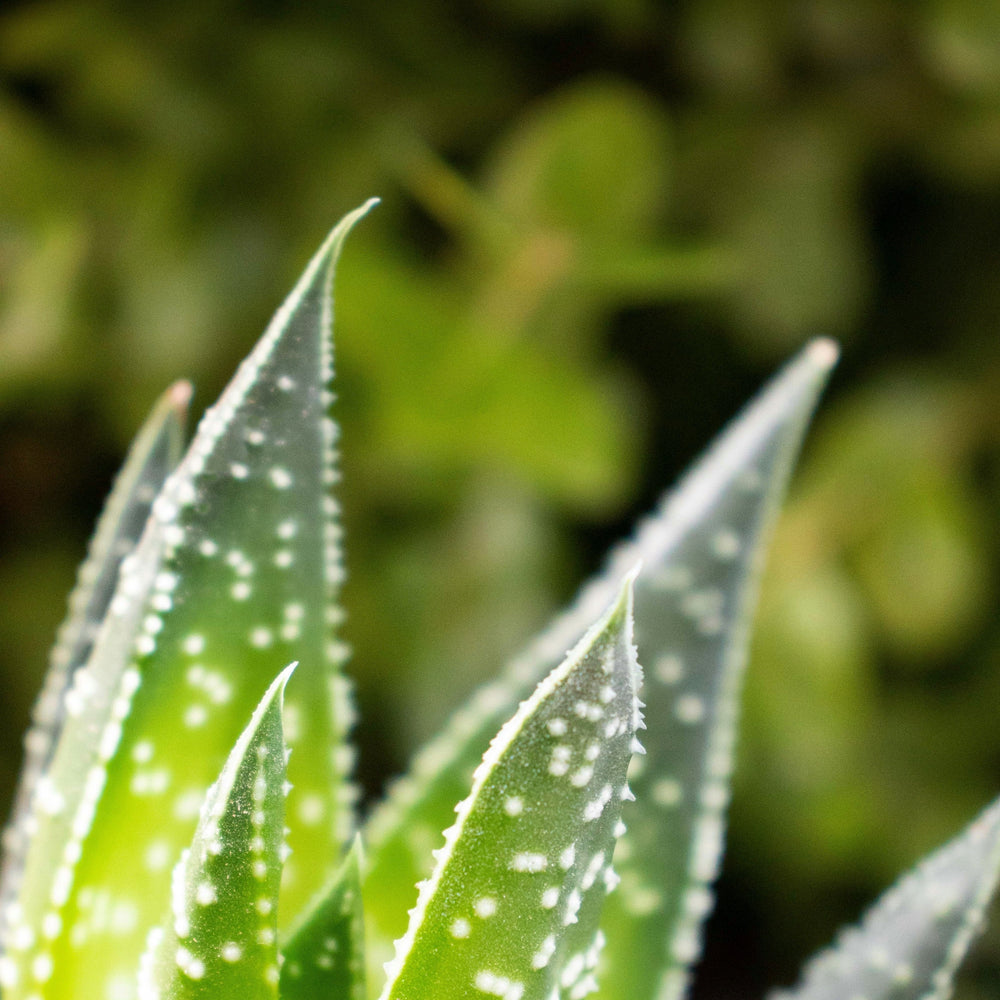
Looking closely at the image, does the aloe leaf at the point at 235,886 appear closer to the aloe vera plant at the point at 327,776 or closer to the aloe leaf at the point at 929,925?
the aloe vera plant at the point at 327,776

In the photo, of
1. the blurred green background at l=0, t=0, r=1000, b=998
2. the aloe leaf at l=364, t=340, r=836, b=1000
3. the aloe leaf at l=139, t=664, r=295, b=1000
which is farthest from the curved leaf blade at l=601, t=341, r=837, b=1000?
the blurred green background at l=0, t=0, r=1000, b=998

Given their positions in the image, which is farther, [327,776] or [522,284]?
[522,284]

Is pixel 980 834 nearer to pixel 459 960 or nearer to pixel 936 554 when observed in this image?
pixel 459 960

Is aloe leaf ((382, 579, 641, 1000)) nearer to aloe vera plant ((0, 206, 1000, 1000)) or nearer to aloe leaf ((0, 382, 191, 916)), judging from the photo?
aloe vera plant ((0, 206, 1000, 1000))

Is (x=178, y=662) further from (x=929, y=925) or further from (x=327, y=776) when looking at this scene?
(x=929, y=925)

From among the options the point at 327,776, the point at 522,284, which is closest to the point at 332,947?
the point at 327,776
